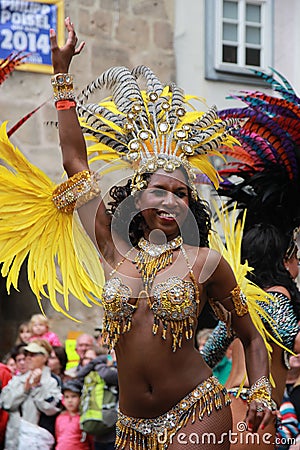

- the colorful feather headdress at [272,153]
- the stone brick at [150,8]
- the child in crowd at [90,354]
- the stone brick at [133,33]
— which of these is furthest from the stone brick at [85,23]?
the colorful feather headdress at [272,153]

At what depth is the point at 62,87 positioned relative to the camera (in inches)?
164

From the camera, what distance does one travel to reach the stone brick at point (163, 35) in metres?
12.3

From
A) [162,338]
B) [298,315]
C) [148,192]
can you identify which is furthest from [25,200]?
[298,315]

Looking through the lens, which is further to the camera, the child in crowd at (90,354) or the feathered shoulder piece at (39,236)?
the child in crowd at (90,354)

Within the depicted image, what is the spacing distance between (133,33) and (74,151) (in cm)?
825

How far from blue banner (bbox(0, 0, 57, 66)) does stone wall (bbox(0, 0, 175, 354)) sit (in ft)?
0.83

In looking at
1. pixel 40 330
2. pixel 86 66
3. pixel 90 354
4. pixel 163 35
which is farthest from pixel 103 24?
pixel 90 354

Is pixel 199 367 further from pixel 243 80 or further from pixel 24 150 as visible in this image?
pixel 243 80

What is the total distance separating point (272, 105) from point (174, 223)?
173cm

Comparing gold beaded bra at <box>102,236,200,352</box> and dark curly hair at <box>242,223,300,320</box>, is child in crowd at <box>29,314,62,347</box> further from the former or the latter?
gold beaded bra at <box>102,236,200,352</box>

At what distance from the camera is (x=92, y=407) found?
22.9ft

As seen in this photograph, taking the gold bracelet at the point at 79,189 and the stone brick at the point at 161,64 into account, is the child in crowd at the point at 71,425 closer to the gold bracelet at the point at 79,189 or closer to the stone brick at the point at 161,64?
Answer: the gold bracelet at the point at 79,189

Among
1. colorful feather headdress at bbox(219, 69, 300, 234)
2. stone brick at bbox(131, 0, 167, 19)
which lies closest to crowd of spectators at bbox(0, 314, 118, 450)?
colorful feather headdress at bbox(219, 69, 300, 234)

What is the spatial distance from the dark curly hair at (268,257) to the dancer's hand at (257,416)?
109 cm
